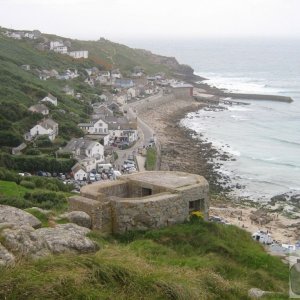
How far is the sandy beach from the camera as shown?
3341 centimetres

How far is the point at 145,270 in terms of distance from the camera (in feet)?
26.7

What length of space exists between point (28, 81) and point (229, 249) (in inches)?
2470

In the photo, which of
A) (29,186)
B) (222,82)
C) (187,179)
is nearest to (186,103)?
(222,82)

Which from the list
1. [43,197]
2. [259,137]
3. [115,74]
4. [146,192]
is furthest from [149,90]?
[146,192]

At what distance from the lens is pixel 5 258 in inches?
309

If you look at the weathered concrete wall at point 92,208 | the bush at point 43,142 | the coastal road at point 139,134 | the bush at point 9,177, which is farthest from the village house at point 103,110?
the weathered concrete wall at point 92,208

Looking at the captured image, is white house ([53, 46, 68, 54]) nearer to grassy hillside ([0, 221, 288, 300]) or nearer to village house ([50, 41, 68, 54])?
village house ([50, 41, 68, 54])

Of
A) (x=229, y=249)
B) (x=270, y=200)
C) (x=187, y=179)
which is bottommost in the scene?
(x=270, y=200)

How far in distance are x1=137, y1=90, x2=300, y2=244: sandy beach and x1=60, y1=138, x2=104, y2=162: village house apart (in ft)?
19.0

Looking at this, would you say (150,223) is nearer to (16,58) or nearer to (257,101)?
(16,58)

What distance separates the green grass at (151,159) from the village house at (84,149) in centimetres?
417

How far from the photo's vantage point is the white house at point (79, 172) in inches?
1641

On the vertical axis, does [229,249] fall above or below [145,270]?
below

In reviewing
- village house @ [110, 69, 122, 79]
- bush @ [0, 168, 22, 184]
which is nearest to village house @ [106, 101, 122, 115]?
village house @ [110, 69, 122, 79]
